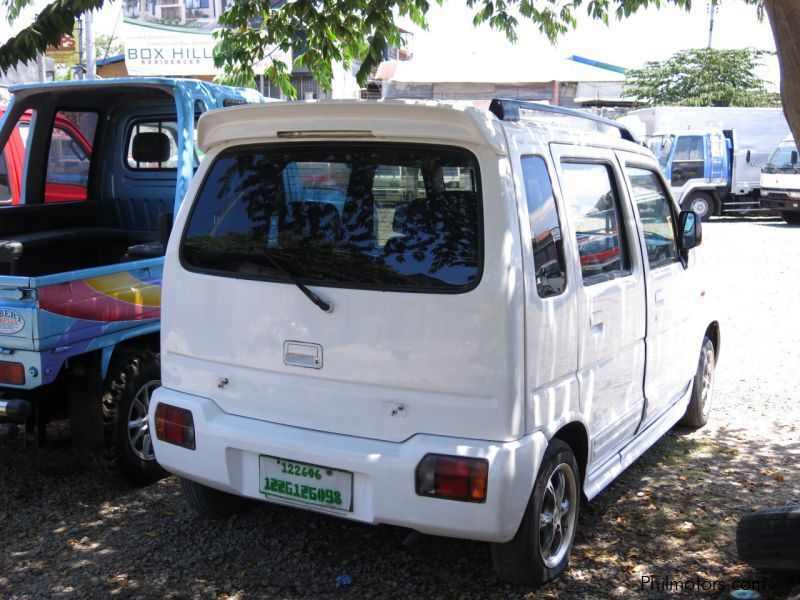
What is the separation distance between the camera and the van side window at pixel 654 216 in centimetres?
457

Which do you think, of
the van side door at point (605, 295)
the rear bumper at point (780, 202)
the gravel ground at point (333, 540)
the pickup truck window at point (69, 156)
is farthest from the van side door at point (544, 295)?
the rear bumper at point (780, 202)

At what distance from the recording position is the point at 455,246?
3213mm

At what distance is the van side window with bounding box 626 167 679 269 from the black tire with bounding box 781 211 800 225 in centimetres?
1939

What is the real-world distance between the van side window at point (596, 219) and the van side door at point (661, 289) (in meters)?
0.23

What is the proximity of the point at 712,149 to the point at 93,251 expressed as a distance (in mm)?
19759

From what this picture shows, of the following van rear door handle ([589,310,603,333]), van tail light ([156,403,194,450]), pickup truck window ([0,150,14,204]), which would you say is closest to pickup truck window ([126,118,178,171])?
pickup truck window ([0,150,14,204])

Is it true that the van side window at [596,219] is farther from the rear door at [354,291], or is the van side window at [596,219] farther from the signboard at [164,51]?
the signboard at [164,51]

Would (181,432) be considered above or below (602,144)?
below

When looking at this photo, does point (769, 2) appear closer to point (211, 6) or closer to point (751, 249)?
point (751, 249)

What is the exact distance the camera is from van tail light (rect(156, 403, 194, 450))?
3.63 metres

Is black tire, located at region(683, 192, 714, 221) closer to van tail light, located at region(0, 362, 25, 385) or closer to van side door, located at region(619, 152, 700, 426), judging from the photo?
van side door, located at region(619, 152, 700, 426)

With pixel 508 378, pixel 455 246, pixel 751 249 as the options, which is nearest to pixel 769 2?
pixel 455 246

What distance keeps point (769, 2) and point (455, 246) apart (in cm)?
169

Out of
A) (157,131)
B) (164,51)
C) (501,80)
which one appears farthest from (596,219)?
(164,51)
